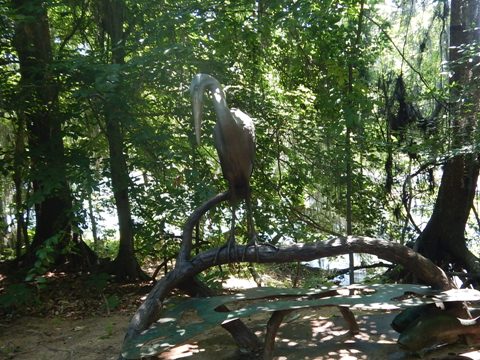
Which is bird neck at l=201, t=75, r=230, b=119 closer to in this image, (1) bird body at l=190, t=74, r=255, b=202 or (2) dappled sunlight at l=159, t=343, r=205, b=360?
(1) bird body at l=190, t=74, r=255, b=202

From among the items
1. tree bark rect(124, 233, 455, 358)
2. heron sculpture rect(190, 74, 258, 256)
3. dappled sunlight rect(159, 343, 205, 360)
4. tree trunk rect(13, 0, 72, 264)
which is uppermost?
tree trunk rect(13, 0, 72, 264)

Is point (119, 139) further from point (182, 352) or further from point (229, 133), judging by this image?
point (182, 352)

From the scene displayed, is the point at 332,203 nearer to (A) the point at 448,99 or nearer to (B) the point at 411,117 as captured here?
(B) the point at 411,117

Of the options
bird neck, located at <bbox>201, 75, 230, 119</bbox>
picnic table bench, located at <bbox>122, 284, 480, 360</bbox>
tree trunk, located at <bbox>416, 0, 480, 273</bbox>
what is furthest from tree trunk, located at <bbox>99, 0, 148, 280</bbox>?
tree trunk, located at <bbox>416, 0, 480, 273</bbox>

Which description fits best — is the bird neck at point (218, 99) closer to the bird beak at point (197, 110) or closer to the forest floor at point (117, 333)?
the bird beak at point (197, 110)

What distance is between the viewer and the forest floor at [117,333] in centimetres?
400

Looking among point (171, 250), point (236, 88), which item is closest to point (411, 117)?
point (236, 88)

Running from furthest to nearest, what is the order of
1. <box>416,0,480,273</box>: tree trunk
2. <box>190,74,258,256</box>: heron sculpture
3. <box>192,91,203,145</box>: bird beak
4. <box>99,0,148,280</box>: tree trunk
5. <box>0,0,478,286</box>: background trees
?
1. <box>416,0,480,273</box>: tree trunk
2. <box>0,0,478,286</box>: background trees
3. <box>99,0,148,280</box>: tree trunk
4. <box>190,74,258,256</box>: heron sculpture
5. <box>192,91,203,145</box>: bird beak

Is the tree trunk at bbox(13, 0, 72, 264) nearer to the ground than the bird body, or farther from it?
farther from it

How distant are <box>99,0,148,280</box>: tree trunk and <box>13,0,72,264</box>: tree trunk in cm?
→ 60

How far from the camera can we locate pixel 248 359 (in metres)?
3.95

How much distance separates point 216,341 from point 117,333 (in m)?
1.17

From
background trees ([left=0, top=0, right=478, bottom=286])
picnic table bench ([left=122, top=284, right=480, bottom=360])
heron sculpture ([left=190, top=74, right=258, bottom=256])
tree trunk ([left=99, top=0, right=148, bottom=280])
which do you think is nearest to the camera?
picnic table bench ([left=122, top=284, right=480, bottom=360])

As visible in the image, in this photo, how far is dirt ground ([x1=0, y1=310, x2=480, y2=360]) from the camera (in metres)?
3.93
